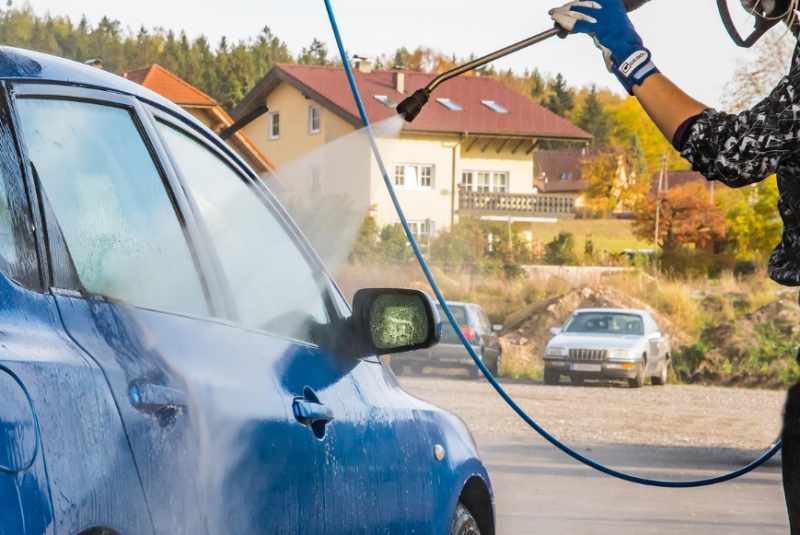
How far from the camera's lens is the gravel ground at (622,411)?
55.8 ft

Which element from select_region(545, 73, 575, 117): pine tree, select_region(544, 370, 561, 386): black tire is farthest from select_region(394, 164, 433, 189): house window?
select_region(545, 73, 575, 117): pine tree

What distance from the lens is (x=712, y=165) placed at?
2.55 meters

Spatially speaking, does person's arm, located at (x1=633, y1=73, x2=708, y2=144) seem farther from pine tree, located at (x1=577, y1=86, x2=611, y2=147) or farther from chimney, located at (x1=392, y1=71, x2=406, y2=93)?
pine tree, located at (x1=577, y1=86, x2=611, y2=147)

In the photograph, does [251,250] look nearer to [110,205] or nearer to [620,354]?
[110,205]

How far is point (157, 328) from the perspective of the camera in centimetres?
206

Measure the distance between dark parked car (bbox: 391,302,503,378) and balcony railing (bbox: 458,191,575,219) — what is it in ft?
80.3

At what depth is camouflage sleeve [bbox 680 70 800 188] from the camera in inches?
98.7

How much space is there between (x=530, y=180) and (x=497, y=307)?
20430 millimetres

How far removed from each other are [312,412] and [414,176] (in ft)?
161

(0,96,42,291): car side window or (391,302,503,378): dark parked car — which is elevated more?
(0,96,42,291): car side window

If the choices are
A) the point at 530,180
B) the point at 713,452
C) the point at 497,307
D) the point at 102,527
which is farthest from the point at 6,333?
the point at 530,180

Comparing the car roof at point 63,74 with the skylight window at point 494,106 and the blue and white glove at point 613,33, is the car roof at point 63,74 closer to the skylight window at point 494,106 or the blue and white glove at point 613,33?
the blue and white glove at point 613,33

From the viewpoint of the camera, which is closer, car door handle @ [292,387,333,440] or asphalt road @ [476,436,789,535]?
car door handle @ [292,387,333,440]

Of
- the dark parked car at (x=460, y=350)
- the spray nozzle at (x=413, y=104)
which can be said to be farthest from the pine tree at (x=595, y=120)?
the spray nozzle at (x=413, y=104)
